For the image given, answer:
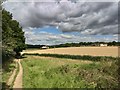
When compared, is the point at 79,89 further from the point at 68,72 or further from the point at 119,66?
the point at 68,72

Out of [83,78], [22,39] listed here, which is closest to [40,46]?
[22,39]

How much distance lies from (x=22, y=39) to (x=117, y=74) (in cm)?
6660

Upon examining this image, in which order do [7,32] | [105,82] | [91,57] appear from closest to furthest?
[105,82], [7,32], [91,57]

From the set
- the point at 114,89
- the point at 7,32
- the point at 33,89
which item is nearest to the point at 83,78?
the point at 33,89

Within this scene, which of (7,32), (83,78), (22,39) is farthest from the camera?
(22,39)

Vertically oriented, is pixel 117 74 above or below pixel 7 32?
below

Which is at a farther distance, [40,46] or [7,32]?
[40,46]

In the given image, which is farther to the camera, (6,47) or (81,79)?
(6,47)

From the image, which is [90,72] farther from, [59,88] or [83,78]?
[59,88]

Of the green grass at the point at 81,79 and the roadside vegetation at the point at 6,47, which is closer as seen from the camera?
the green grass at the point at 81,79

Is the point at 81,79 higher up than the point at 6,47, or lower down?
lower down

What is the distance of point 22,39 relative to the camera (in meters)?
84.1

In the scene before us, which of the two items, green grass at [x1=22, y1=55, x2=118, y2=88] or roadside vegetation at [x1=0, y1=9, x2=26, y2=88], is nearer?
green grass at [x1=22, y1=55, x2=118, y2=88]

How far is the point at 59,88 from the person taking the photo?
1934 centimetres
